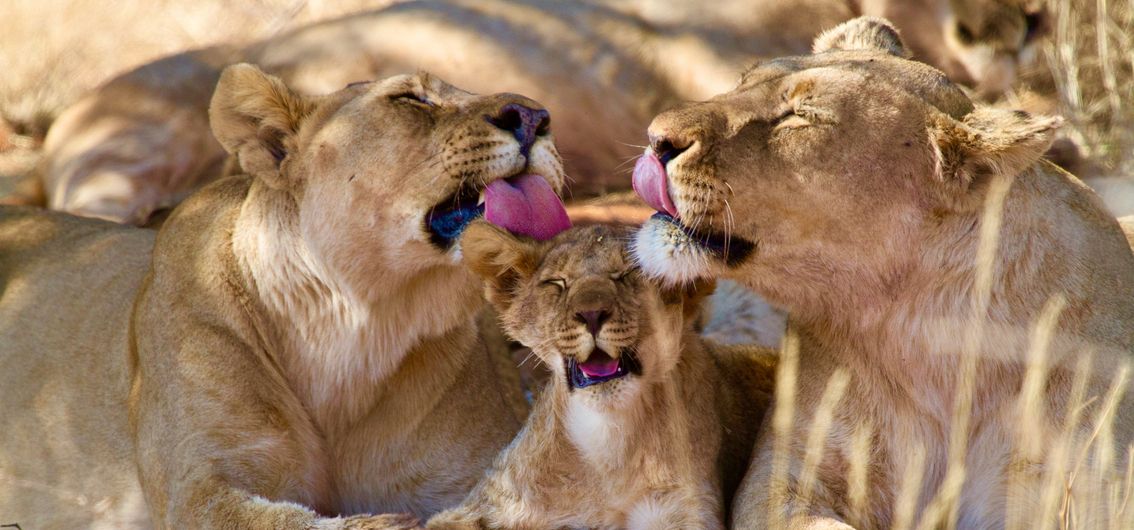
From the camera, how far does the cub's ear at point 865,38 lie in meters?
4.13

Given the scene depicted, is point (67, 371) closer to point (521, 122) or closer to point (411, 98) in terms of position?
point (411, 98)

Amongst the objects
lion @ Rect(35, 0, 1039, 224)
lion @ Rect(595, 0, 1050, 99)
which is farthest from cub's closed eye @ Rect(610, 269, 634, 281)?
lion @ Rect(595, 0, 1050, 99)

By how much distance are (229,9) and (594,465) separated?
4.55m

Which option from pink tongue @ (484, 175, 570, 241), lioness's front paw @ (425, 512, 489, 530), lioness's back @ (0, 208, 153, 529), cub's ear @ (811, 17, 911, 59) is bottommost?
lioness's back @ (0, 208, 153, 529)

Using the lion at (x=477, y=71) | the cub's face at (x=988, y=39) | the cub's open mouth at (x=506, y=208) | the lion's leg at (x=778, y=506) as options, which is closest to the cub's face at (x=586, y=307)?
the cub's open mouth at (x=506, y=208)

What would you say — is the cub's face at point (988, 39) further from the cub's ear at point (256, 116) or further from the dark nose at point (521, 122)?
the cub's ear at point (256, 116)

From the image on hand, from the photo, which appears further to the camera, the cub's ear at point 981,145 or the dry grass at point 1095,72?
the dry grass at point 1095,72

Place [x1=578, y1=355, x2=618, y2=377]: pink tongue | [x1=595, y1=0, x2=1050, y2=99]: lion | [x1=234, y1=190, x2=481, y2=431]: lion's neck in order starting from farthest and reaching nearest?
[x1=595, y1=0, x2=1050, y2=99]: lion < [x1=234, y1=190, x2=481, y2=431]: lion's neck < [x1=578, y1=355, x2=618, y2=377]: pink tongue

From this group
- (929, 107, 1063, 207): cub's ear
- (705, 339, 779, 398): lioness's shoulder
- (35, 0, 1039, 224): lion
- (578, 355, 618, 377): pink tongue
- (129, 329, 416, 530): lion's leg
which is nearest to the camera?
(929, 107, 1063, 207): cub's ear

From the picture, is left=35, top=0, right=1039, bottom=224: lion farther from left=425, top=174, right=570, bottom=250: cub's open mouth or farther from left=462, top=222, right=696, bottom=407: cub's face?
left=462, top=222, right=696, bottom=407: cub's face

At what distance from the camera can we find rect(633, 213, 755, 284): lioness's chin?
338 cm

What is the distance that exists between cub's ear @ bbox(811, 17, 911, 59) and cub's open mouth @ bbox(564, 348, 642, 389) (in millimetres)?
1214

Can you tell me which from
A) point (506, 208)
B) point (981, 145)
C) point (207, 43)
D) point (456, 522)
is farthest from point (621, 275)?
point (207, 43)

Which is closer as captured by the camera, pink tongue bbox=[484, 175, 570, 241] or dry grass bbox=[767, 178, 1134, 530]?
dry grass bbox=[767, 178, 1134, 530]
